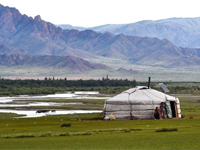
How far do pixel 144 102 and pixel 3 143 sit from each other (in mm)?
19848

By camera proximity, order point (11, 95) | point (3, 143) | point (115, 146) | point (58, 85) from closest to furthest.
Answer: point (115, 146) < point (3, 143) < point (11, 95) < point (58, 85)

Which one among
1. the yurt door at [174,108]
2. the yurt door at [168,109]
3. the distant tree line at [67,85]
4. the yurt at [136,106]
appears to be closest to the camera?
the yurt at [136,106]

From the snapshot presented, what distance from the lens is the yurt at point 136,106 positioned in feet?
143

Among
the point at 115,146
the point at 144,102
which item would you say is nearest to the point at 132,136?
the point at 115,146

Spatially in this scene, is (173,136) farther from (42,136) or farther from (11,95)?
(11,95)

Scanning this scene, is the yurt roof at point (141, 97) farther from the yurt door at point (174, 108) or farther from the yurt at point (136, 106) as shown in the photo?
the yurt door at point (174, 108)

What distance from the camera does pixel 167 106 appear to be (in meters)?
43.8

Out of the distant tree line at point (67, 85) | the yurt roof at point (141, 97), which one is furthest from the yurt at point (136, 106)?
the distant tree line at point (67, 85)

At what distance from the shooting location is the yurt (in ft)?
143

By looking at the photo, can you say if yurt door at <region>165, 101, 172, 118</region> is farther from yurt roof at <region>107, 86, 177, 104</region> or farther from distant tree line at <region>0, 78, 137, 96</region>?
distant tree line at <region>0, 78, 137, 96</region>

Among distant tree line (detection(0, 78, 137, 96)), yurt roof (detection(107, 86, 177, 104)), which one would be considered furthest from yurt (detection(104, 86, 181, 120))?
distant tree line (detection(0, 78, 137, 96))

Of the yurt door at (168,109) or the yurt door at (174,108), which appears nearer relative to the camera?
the yurt door at (168,109)

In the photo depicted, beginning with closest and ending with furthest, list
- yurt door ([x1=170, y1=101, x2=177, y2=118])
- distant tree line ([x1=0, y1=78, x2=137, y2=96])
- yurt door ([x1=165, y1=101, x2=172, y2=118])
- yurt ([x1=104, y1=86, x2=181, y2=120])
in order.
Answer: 1. yurt ([x1=104, y1=86, x2=181, y2=120])
2. yurt door ([x1=165, y1=101, x2=172, y2=118])
3. yurt door ([x1=170, y1=101, x2=177, y2=118])
4. distant tree line ([x1=0, y1=78, x2=137, y2=96])

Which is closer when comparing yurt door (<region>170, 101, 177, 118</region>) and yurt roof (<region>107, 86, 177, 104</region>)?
yurt roof (<region>107, 86, 177, 104</region>)
